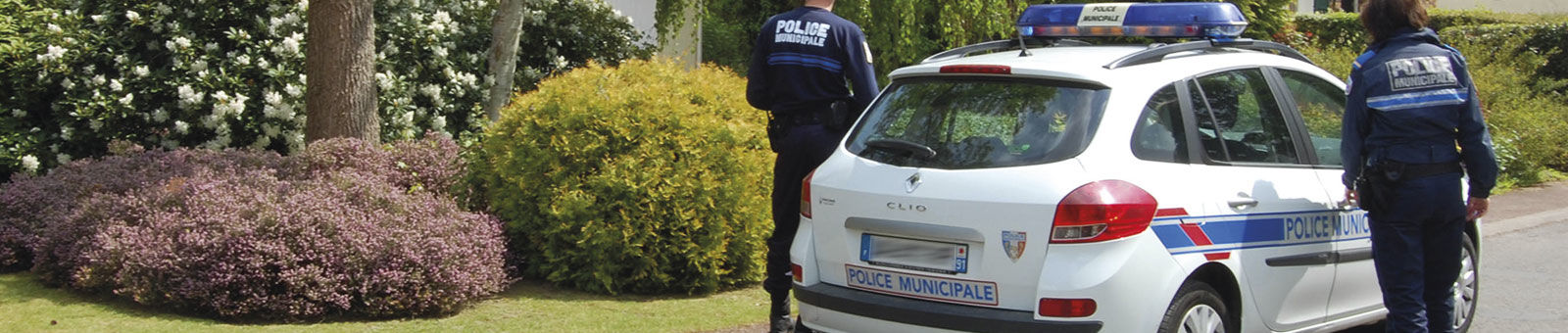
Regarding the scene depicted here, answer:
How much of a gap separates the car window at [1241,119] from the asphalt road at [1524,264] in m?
1.59

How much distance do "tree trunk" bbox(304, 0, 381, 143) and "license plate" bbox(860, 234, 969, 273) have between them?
4312mm

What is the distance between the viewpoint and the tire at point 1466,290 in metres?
5.84

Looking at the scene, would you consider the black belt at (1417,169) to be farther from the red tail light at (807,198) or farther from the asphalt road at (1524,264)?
the red tail light at (807,198)

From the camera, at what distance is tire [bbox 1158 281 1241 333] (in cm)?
451

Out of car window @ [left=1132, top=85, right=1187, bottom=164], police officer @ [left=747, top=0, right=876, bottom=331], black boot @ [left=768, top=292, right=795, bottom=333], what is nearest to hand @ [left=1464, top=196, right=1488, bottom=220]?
car window @ [left=1132, top=85, right=1187, bottom=164]

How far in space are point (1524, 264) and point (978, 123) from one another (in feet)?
16.9

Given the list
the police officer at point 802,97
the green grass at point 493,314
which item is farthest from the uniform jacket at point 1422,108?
the green grass at point 493,314

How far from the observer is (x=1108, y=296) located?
430cm

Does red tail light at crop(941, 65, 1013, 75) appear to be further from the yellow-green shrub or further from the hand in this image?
the yellow-green shrub

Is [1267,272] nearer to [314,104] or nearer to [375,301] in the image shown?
[375,301]

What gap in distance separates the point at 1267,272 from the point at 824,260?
159 cm

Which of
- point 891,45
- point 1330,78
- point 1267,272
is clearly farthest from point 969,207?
point 891,45

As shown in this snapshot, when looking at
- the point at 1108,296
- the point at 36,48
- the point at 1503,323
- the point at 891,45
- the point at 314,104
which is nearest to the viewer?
the point at 1108,296

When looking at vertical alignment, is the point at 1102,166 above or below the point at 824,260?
above
